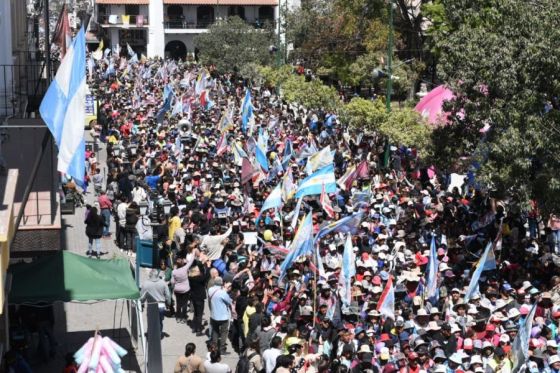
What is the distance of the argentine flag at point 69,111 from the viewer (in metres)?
12.5

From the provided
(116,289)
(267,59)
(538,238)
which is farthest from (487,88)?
(267,59)

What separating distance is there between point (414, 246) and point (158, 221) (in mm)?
5924

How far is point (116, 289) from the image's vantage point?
1467 centimetres

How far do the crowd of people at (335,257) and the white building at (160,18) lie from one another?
160 ft

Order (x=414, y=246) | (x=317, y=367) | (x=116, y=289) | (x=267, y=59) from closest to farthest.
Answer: (x=317, y=367) → (x=116, y=289) → (x=414, y=246) → (x=267, y=59)

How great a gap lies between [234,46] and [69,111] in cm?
4738

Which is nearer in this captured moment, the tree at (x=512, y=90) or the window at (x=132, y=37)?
the tree at (x=512, y=90)

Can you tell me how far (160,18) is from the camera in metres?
81.9

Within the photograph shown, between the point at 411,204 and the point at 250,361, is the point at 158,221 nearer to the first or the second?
the point at 411,204

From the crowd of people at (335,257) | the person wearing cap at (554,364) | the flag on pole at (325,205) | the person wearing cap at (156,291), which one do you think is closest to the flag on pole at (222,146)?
the crowd of people at (335,257)

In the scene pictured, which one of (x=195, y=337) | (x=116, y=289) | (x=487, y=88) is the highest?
(x=487, y=88)

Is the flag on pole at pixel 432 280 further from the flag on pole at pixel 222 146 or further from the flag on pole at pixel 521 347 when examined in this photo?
the flag on pole at pixel 222 146

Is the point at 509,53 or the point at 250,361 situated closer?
the point at 250,361

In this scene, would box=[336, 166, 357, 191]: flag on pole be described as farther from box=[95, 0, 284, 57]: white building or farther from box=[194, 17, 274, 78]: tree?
box=[95, 0, 284, 57]: white building
